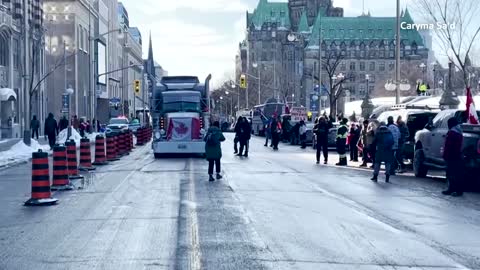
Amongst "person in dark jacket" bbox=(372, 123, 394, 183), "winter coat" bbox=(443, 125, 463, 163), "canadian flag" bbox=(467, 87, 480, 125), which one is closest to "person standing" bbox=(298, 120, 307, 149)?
"canadian flag" bbox=(467, 87, 480, 125)

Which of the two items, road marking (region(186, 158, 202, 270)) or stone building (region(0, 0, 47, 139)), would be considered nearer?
road marking (region(186, 158, 202, 270))

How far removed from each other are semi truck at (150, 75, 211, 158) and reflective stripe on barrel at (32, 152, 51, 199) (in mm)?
15624

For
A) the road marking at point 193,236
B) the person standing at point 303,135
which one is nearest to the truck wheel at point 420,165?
the road marking at point 193,236

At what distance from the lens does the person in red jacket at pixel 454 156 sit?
17906 mm

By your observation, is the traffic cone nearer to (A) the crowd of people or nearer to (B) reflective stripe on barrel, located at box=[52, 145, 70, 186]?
(A) the crowd of people

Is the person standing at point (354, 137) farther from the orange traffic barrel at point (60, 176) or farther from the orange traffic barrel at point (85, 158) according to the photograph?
the orange traffic barrel at point (60, 176)

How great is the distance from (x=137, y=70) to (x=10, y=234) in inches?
5957

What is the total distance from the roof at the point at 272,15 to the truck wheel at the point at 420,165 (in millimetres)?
149504

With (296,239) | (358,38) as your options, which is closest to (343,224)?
(296,239)

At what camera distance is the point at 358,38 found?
484 feet

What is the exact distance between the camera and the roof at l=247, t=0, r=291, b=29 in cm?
17212

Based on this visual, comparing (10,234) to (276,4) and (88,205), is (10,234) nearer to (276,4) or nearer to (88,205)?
(88,205)

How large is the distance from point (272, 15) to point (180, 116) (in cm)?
14384

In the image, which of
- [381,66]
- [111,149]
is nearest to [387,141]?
[111,149]
